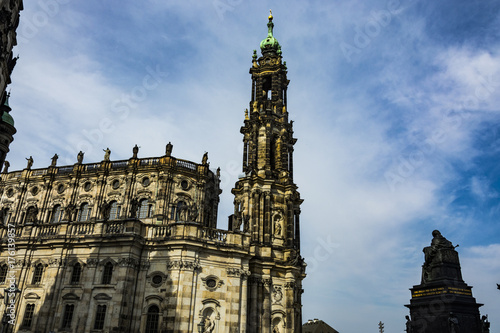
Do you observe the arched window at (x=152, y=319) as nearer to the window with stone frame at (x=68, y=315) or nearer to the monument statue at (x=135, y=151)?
the window with stone frame at (x=68, y=315)

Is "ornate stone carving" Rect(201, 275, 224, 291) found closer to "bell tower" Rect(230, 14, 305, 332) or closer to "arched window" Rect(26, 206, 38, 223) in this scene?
"bell tower" Rect(230, 14, 305, 332)

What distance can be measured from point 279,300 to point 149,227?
14.0 meters

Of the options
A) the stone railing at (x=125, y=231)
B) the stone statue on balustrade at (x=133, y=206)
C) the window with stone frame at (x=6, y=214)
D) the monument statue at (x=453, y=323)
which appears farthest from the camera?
the window with stone frame at (x=6, y=214)

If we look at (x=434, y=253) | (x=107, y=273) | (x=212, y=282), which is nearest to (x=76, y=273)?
(x=107, y=273)

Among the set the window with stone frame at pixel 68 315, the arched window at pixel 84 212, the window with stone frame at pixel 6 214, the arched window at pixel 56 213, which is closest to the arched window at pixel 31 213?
the arched window at pixel 56 213

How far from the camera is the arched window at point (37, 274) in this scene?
33.1 m

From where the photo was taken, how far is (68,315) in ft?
102

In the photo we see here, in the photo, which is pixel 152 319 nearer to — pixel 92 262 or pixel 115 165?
pixel 92 262

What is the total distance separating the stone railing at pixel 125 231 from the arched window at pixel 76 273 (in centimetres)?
239

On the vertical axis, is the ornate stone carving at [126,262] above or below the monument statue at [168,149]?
below

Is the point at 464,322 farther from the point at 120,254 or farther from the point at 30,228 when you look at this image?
the point at 30,228

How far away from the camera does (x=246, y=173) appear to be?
43062 millimetres

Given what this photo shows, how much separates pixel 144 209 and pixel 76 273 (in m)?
10.6

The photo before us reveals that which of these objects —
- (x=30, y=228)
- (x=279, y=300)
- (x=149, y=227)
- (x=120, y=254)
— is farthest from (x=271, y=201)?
(x=30, y=228)
